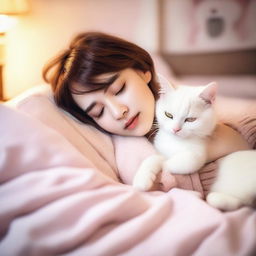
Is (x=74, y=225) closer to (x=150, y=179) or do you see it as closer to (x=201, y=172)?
(x=150, y=179)

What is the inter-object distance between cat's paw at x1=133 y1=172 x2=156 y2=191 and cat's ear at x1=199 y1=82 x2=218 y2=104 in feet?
0.71

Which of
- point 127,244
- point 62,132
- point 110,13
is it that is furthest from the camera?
point 110,13

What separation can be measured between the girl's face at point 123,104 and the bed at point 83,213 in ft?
0.49

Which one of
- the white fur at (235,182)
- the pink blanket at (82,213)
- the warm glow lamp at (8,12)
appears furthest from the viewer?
the warm glow lamp at (8,12)

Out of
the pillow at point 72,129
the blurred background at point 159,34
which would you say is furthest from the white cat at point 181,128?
the blurred background at point 159,34

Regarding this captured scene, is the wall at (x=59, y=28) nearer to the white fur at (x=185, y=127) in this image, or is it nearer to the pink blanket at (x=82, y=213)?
the white fur at (x=185, y=127)

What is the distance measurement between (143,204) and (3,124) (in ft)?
1.03

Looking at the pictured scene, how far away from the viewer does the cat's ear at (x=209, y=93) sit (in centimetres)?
70

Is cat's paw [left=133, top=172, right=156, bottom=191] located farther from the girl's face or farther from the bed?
the girl's face

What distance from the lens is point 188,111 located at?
726 millimetres

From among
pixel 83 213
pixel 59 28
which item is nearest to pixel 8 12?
pixel 59 28

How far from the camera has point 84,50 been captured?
0.78 metres

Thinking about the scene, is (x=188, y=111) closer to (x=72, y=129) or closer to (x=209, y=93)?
(x=209, y=93)

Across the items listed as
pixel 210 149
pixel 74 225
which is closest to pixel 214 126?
pixel 210 149
